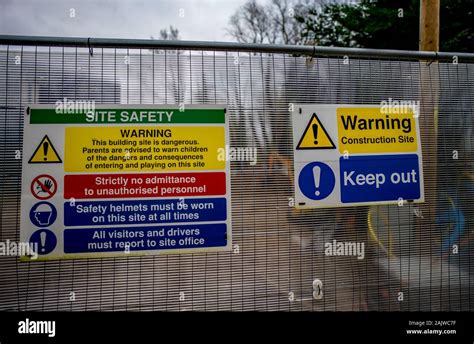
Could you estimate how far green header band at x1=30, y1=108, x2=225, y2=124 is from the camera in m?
2.40

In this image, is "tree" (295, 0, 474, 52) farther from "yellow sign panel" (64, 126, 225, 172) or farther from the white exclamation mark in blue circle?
"yellow sign panel" (64, 126, 225, 172)

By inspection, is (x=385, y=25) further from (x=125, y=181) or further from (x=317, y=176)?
(x=125, y=181)

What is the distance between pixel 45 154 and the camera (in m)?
2.39

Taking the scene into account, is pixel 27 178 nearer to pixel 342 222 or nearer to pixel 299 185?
pixel 299 185

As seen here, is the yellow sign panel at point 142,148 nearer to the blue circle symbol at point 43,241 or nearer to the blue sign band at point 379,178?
the blue circle symbol at point 43,241

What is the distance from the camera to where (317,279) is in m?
2.65

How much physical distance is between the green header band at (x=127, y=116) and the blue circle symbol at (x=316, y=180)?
0.93m

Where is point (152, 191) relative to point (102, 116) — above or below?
below

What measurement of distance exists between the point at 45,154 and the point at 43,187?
0.29 metres

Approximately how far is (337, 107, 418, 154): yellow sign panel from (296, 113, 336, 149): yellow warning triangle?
14 centimetres

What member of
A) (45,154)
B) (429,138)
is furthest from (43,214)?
(429,138)

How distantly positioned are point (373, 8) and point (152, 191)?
36.7ft

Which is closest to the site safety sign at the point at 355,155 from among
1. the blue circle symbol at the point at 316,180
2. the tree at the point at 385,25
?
the blue circle symbol at the point at 316,180
